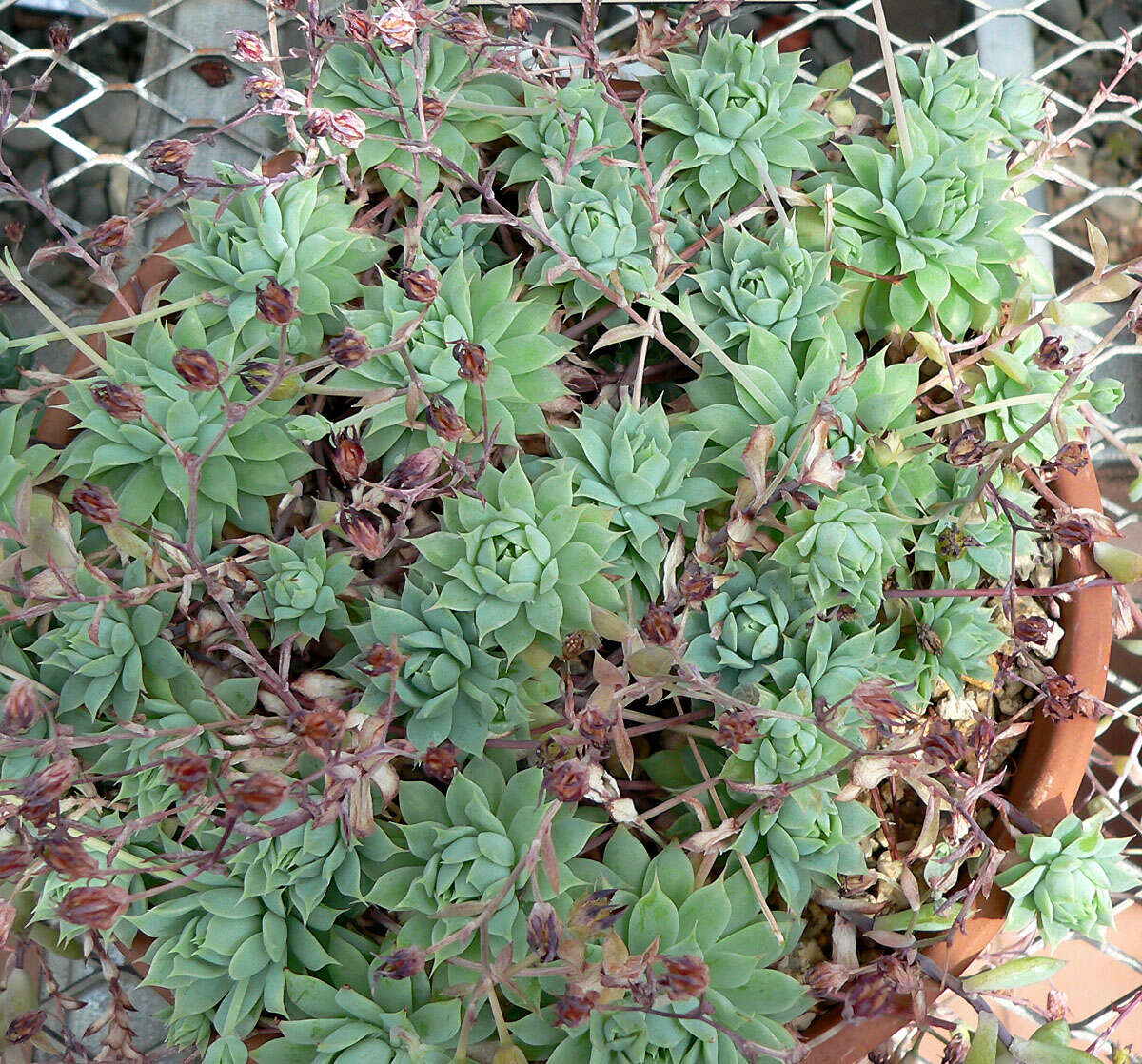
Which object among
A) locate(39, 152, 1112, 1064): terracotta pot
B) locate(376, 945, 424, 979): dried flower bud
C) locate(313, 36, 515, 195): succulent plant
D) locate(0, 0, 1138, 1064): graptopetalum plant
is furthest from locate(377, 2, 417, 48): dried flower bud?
locate(376, 945, 424, 979): dried flower bud

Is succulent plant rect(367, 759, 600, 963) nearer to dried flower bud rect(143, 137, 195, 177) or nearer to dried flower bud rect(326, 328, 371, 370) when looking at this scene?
dried flower bud rect(326, 328, 371, 370)

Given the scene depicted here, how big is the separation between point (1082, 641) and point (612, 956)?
1.62 ft

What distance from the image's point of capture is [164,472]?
2.49 ft

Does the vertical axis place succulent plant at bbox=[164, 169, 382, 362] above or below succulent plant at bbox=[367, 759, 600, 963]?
above

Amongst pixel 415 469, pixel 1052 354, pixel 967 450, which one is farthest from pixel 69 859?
pixel 1052 354

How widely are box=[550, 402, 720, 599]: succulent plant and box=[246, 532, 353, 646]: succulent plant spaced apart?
0.59 ft

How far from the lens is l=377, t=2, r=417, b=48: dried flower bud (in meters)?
0.65

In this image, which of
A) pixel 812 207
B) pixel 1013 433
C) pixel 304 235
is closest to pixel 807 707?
pixel 1013 433

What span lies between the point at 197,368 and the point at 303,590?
6.8 inches

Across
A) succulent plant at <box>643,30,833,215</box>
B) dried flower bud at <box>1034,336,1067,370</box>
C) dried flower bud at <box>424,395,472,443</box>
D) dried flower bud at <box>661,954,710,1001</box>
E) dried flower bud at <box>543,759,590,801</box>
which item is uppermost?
succulent plant at <box>643,30,833,215</box>

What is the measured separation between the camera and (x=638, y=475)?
72 centimetres

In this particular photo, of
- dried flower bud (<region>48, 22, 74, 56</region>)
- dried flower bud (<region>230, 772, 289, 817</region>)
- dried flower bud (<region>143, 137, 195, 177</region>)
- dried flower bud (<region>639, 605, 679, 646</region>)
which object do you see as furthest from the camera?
dried flower bud (<region>48, 22, 74, 56</region>)

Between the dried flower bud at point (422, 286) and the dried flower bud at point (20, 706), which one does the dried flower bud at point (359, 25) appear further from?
the dried flower bud at point (20, 706)

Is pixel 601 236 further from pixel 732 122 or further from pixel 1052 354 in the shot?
pixel 1052 354
